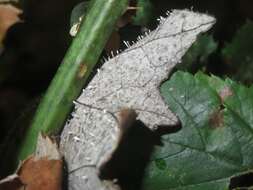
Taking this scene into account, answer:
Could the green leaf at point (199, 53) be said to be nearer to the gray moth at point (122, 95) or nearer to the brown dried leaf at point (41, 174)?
the gray moth at point (122, 95)

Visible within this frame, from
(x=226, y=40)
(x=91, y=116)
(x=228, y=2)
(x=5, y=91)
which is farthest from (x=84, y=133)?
(x=228, y=2)

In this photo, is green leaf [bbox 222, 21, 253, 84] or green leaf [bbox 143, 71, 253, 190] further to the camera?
green leaf [bbox 222, 21, 253, 84]

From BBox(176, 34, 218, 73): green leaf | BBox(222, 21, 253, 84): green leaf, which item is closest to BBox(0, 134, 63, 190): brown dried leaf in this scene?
BBox(176, 34, 218, 73): green leaf

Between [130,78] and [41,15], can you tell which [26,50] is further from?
[130,78]

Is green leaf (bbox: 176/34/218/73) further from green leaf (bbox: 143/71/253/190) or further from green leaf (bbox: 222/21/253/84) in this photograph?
green leaf (bbox: 143/71/253/190)

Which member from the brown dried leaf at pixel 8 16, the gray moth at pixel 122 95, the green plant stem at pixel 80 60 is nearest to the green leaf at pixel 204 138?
the gray moth at pixel 122 95
